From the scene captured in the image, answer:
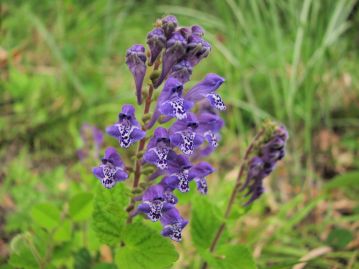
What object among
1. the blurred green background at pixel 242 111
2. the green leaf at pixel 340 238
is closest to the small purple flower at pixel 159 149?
the blurred green background at pixel 242 111

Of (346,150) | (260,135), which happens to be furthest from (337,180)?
(346,150)

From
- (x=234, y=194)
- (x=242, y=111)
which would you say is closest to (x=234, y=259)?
(x=234, y=194)

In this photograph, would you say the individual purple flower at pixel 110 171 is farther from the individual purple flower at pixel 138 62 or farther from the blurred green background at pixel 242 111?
the blurred green background at pixel 242 111

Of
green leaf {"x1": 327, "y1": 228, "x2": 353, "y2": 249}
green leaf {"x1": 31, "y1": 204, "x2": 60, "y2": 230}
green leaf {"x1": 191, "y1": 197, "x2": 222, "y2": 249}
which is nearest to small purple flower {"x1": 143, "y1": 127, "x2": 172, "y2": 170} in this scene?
green leaf {"x1": 191, "y1": 197, "x2": 222, "y2": 249}

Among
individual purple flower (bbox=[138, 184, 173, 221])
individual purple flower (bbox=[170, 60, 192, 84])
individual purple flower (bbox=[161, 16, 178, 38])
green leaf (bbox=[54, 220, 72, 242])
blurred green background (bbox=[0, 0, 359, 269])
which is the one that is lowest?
individual purple flower (bbox=[138, 184, 173, 221])

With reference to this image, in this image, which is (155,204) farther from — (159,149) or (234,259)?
(234,259)

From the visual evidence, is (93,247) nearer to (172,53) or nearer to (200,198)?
(200,198)

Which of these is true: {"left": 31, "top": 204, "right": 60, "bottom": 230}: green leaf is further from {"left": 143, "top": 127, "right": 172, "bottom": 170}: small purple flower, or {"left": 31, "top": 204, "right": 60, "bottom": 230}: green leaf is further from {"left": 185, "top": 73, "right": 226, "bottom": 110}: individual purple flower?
{"left": 185, "top": 73, "right": 226, "bottom": 110}: individual purple flower
